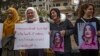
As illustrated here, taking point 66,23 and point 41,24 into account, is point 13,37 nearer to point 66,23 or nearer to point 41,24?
point 41,24

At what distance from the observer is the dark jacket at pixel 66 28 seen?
914cm

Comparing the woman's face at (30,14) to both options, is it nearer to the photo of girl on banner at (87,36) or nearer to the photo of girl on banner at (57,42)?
the photo of girl on banner at (57,42)

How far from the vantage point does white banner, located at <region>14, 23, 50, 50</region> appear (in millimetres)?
9555

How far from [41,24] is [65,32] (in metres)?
0.66

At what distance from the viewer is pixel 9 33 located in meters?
9.43

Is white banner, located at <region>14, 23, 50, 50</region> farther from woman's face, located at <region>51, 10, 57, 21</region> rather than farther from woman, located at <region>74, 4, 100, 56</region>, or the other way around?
woman, located at <region>74, 4, 100, 56</region>

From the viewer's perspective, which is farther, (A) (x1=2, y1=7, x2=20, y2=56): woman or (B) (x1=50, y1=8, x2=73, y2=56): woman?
(A) (x1=2, y1=7, x2=20, y2=56): woman

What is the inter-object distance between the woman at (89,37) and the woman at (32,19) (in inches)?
41.1

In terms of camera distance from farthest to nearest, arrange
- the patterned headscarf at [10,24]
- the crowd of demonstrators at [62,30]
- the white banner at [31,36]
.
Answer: the white banner at [31,36] < the patterned headscarf at [10,24] < the crowd of demonstrators at [62,30]

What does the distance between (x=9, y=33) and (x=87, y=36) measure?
1.85m

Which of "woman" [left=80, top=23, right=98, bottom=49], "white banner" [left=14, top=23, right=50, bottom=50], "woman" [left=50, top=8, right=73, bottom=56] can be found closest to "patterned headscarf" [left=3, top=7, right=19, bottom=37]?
"white banner" [left=14, top=23, right=50, bottom=50]

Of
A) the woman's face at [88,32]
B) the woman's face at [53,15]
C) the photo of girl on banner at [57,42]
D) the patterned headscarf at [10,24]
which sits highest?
the woman's face at [53,15]

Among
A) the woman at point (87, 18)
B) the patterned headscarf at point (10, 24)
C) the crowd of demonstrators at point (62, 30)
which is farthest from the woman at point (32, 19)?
the woman at point (87, 18)

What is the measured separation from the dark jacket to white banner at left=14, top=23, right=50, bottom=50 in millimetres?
334
